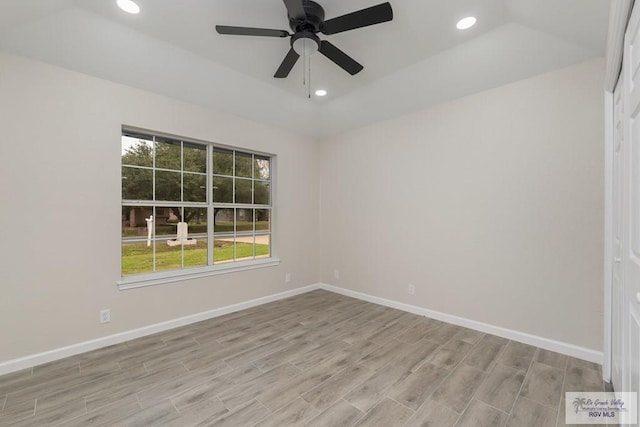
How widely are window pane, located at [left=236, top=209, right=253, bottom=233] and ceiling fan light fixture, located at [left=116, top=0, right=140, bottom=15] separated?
245 cm

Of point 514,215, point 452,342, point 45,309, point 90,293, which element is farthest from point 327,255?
point 45,309

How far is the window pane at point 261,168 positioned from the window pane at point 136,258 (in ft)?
5.84

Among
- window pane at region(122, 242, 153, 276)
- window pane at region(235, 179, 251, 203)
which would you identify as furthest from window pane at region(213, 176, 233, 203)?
window pane at region(122, 242, 153, 276)

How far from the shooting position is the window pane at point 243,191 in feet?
13.3

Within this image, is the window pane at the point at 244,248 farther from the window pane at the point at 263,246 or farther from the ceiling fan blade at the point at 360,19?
the ceiling fan blade at the point at 360,19

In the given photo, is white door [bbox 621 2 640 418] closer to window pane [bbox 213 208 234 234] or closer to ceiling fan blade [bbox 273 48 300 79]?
ceiling fan blade [bbox 273 48 300 79]

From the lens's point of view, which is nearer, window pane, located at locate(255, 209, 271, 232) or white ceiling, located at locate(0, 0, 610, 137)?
white ceiling, located at locate(0, 0, 610, 137)

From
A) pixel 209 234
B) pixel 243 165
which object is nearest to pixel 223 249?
Result: pixel 209 234

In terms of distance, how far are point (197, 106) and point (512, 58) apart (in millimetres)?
3511

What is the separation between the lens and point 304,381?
2221 millimetres

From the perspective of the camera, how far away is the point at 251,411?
6.19ft

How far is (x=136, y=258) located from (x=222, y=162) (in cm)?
161

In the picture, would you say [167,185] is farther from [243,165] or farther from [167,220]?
[243,165]

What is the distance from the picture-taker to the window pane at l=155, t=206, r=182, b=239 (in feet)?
10.8
